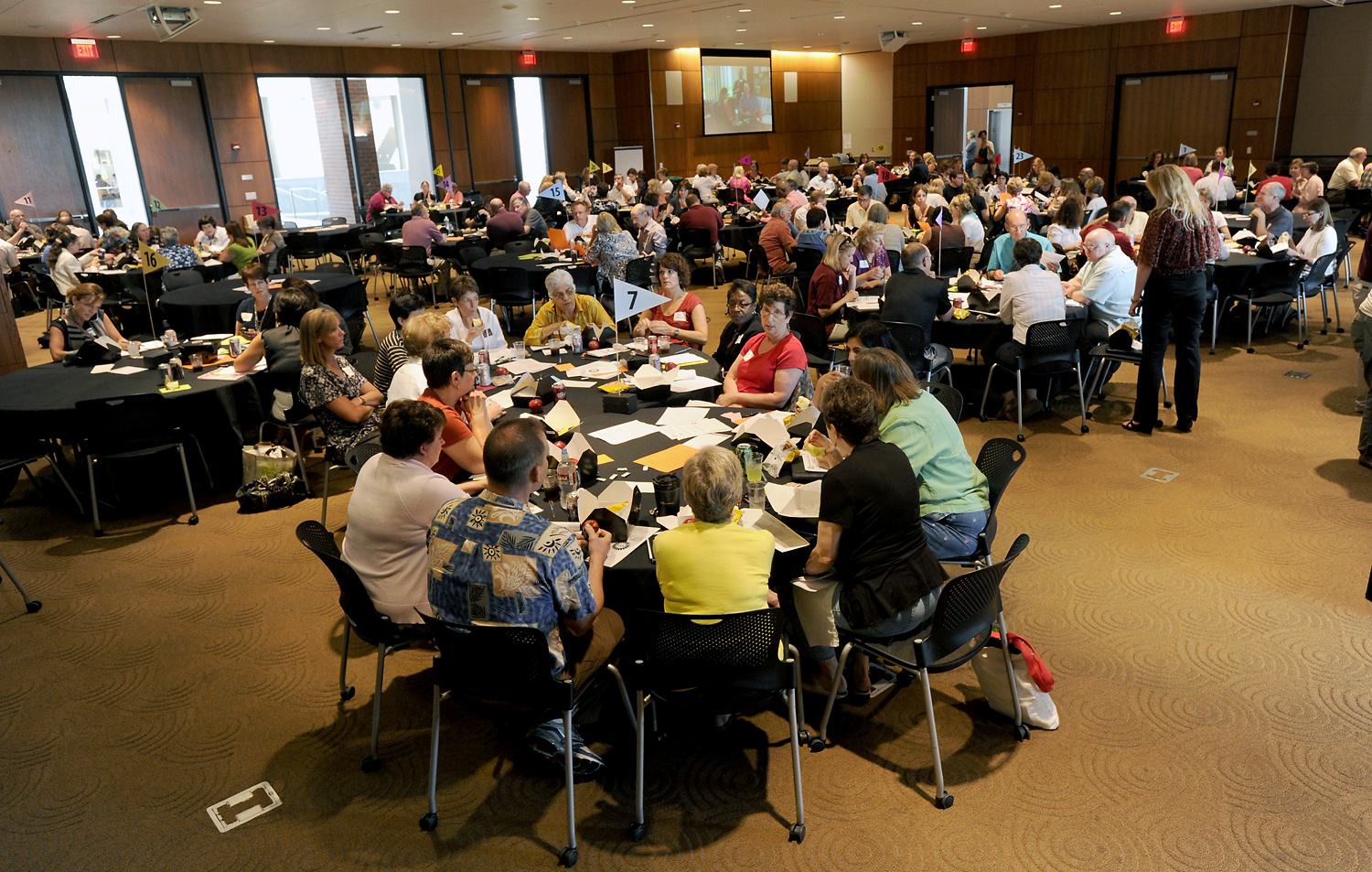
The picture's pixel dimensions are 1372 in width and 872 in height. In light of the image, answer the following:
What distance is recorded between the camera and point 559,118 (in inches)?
799

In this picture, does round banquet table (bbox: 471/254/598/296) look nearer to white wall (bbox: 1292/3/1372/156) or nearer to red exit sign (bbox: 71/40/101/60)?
red exit sign (bbox: 71/40/101/60)

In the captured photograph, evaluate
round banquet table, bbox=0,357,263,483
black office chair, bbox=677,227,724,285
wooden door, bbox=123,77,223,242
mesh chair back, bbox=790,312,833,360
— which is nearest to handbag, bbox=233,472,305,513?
round banquet table, bbox=0,357,263,483

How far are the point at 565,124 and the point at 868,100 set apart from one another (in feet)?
29.9

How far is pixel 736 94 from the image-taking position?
2230 cm

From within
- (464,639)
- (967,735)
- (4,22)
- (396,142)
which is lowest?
(967,735)

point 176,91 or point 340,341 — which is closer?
point 340,341

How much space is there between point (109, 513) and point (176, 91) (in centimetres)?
1212

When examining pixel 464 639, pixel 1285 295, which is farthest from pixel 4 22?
pixel 1285 295

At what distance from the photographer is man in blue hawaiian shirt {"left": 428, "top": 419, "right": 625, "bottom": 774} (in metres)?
2.70

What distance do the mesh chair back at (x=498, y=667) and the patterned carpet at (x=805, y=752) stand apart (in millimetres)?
544

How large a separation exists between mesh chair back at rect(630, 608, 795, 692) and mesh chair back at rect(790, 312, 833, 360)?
3899mm

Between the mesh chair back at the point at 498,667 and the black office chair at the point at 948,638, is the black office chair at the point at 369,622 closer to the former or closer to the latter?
the mesh chair back at the point at 498,667

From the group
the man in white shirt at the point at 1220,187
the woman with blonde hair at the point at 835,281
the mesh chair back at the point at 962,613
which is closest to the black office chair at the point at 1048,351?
the woman with blonde hair at the point at 835,281

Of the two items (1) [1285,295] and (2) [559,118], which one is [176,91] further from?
(1) [1285,295]
